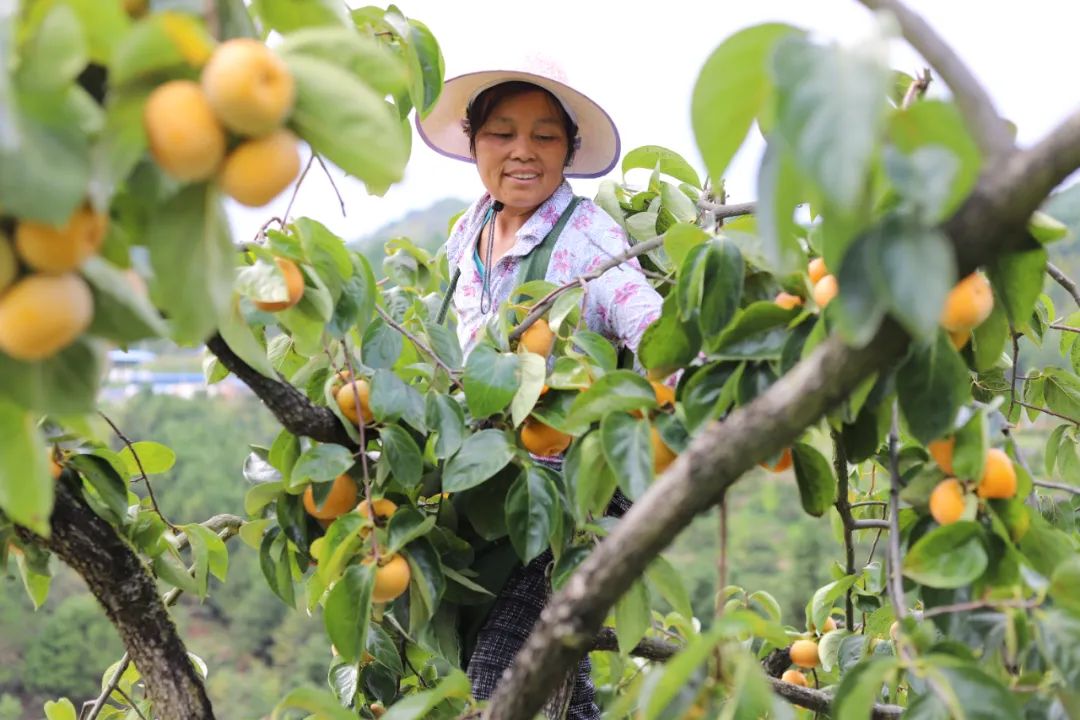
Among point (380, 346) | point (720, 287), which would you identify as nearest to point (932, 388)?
point (720, 287)

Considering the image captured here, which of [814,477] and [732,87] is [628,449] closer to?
[814,477]

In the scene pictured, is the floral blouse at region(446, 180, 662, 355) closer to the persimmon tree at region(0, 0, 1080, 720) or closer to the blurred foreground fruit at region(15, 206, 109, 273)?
the persimmon tree at region(0, 0, 1080, 720)

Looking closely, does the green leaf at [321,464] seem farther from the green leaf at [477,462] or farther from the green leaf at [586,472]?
the green leaf at [586,472]

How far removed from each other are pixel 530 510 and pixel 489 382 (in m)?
0.10

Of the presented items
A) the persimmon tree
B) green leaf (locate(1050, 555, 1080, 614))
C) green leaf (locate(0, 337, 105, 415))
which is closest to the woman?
the persimmon tree

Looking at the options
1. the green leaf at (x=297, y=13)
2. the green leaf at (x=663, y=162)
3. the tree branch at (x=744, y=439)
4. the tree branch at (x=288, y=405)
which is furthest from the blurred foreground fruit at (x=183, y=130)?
the green leaf at (x=663, y=162)

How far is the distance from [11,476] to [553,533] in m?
0.47

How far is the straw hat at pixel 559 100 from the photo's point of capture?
1.34 meters

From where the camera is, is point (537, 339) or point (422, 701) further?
point (537, 339)

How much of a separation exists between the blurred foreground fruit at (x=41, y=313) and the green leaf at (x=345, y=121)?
0.11 meters

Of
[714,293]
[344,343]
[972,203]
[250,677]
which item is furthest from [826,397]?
[250,677]

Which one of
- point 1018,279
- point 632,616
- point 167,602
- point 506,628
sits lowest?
point 167,602

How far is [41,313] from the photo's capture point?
1.36ft

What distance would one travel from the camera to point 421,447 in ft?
3.22
